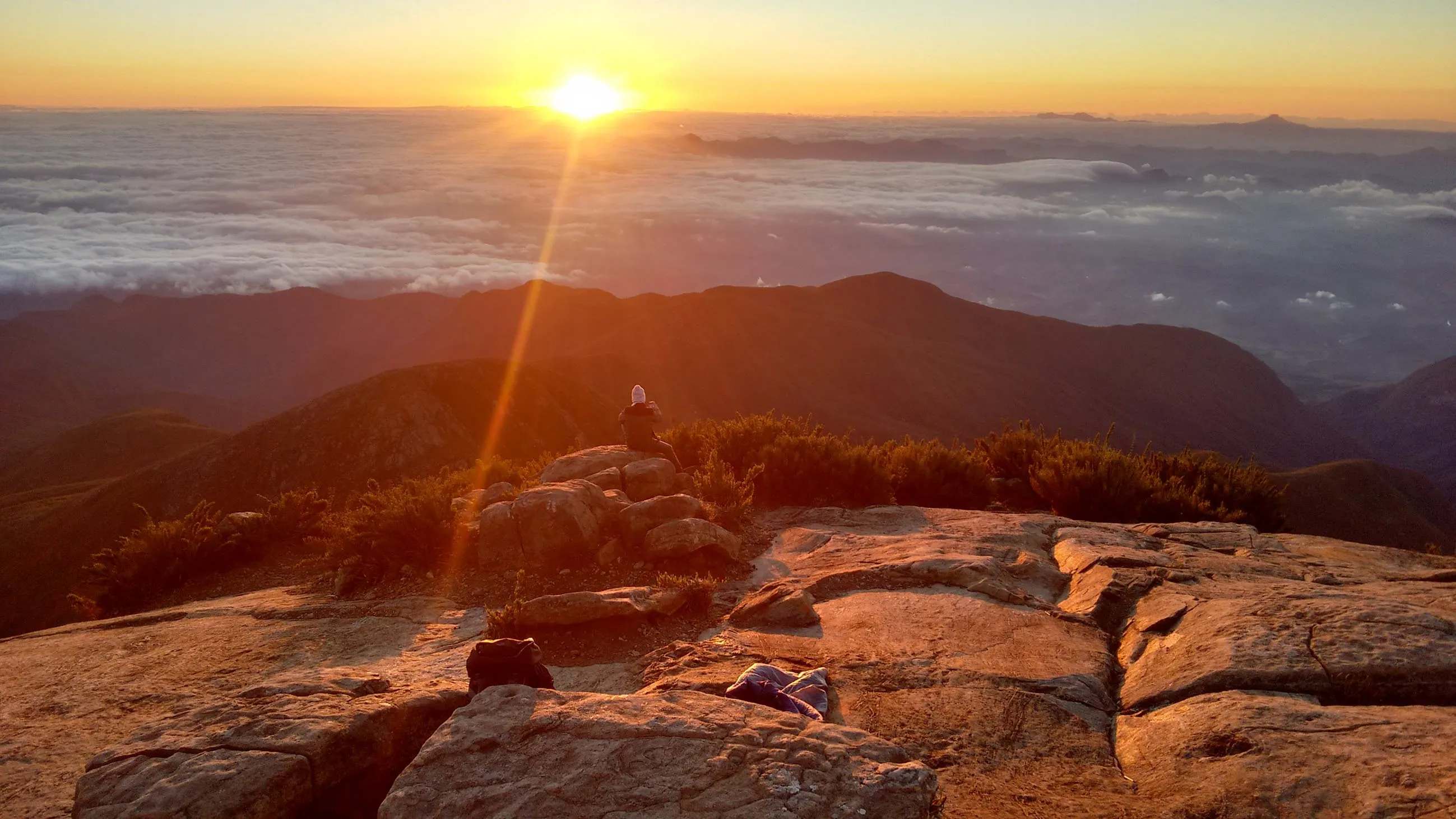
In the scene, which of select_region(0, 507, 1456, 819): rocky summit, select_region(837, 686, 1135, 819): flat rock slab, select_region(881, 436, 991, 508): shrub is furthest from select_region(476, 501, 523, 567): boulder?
select_region(881, 436, 991, 508): shrub

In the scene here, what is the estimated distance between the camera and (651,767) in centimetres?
421

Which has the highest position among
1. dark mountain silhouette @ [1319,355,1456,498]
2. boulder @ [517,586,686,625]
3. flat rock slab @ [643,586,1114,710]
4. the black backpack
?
the black backpack

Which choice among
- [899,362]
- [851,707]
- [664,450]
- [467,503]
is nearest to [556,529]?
[467,503]

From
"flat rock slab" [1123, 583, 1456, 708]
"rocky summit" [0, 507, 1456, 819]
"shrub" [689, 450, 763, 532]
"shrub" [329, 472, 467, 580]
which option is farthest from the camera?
"shrub" [689, 450, 763, 532]

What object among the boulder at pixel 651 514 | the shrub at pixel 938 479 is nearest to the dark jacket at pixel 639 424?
the boulder at pixel 651 514

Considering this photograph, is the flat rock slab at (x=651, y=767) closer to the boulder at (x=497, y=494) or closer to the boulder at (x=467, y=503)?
the boulder at (x=467, y=503)

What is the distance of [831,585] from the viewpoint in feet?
26.0

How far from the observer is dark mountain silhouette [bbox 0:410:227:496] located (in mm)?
61844

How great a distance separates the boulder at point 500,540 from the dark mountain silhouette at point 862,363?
60899 millimetres

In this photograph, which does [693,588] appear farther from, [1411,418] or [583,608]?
[1411,418]

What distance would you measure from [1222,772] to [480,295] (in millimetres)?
153723

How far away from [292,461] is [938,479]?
3883 cm

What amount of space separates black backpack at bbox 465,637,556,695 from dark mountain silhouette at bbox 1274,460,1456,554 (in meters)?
40.7

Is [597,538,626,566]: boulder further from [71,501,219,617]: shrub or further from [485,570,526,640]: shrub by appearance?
[71,501,219,617]: shrub
